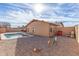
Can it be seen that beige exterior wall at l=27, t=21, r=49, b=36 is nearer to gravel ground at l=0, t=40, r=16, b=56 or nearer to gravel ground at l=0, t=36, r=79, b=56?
gravel ground at l=0, t=36, r=79, b=56

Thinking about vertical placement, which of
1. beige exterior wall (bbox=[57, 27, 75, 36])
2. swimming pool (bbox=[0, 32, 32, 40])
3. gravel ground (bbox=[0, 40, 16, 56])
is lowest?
gravel ground (bbox=[0, 40, 16, 56])

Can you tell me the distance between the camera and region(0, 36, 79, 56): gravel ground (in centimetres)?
133

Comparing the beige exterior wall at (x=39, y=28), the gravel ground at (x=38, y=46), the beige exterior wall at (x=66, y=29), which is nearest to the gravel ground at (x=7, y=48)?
the gravel ground at (x=38, y=46)

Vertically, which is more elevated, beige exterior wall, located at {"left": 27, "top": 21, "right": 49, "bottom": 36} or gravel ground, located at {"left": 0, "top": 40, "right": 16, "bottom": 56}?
beige exterior wall, located at {"left": 27, "top": 21, "right": 49, "bottom": 36}

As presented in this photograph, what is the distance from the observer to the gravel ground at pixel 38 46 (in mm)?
1326

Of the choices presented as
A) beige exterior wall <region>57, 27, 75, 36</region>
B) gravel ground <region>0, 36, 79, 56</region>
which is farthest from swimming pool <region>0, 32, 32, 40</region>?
beige exterior wall <region>57, 27, 75, 36</region>

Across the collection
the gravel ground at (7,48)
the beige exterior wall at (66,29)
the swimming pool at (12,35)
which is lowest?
the gravel ground at (7,48)

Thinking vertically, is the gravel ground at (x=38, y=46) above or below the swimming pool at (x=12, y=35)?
below

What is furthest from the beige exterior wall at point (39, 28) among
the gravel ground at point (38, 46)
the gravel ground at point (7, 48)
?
the gravel ground at point (7, 48)

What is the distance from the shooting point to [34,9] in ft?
4.37

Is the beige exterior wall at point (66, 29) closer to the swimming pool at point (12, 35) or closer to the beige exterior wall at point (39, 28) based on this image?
the beige exterior wall at point (39, 28)

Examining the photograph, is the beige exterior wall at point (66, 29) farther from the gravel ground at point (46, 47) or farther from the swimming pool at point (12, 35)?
the swimming pool at point (12, 35)

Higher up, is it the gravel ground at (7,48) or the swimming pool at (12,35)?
the swimming pool at (12,35)

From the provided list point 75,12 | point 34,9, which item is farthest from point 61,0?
point 34,9
